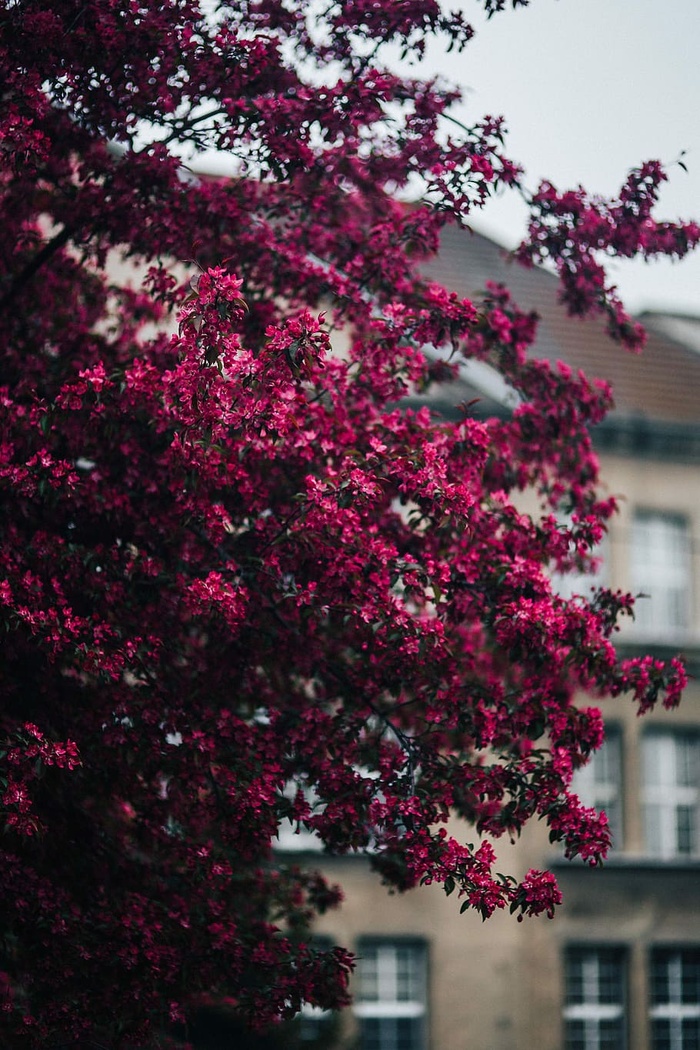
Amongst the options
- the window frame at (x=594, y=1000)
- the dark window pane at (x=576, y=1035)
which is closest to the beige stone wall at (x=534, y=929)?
the window frame at (x=594, y=1000)

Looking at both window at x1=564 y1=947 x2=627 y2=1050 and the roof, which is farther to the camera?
the roof

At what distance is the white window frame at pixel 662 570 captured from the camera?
2231cm

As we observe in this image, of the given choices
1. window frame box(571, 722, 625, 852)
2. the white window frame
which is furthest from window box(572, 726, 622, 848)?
the white window frame

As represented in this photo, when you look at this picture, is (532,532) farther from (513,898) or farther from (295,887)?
(295,887)

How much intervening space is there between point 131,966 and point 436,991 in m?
13.8

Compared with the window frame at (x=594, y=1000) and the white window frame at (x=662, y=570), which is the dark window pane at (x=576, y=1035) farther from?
the white window frame at (x=662, y=570)

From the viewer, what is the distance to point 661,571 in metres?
22.5

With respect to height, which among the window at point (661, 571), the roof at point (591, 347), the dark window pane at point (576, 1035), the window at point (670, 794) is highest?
the roof at point (591, 347)

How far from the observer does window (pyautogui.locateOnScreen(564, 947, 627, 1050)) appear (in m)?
20.4

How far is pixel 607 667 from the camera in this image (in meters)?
7.33

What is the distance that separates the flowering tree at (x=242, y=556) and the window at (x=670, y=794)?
538 inches

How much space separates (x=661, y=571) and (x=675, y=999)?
655 cm

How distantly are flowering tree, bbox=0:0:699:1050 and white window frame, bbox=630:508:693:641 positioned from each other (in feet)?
46.8

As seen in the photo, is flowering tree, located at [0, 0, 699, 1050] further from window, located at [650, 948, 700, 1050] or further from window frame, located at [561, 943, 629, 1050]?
window, located at [650, 948, 700, 1050]
